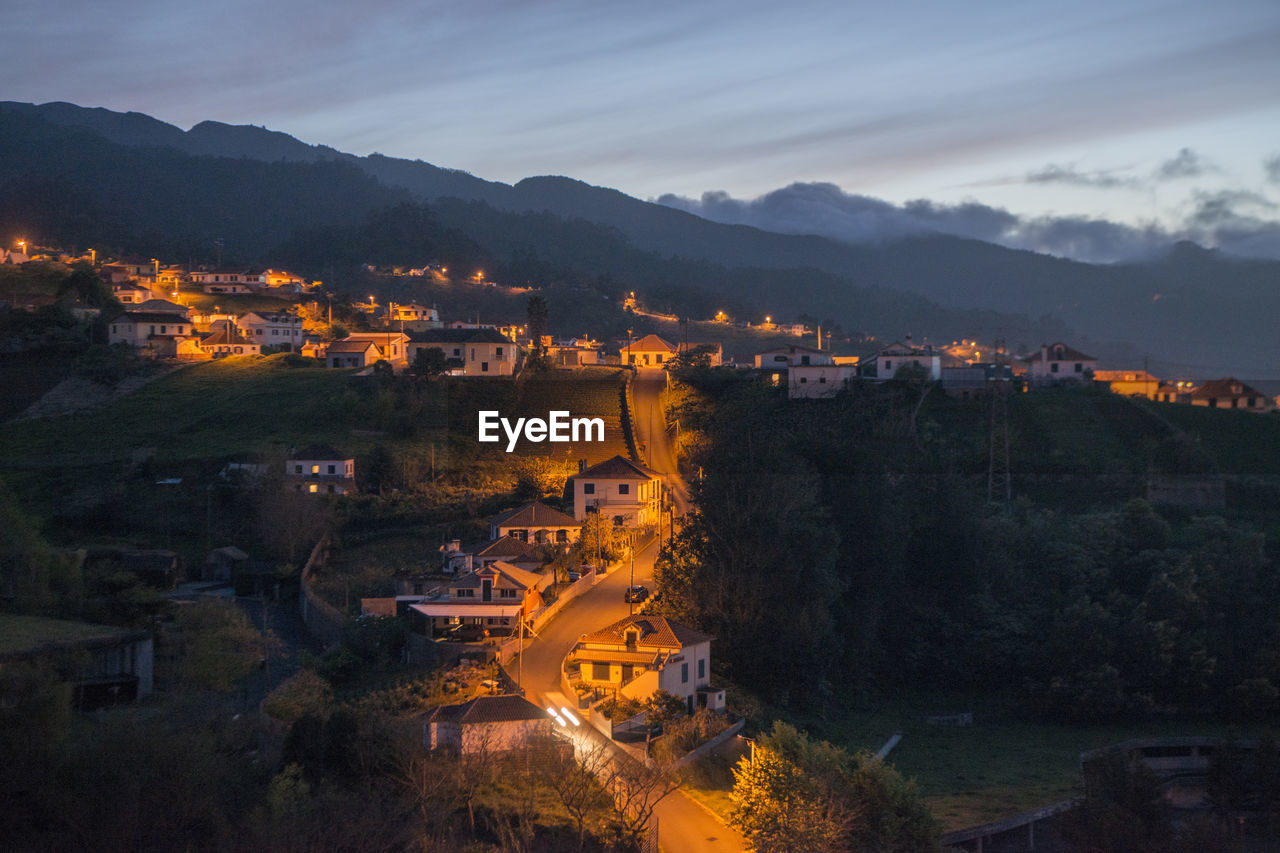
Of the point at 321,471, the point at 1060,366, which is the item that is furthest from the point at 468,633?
the point at 1060,366

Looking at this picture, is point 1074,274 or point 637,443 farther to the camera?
point 1074,274

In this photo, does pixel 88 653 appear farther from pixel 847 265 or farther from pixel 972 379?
pixel 847 265

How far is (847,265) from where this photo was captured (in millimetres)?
137375

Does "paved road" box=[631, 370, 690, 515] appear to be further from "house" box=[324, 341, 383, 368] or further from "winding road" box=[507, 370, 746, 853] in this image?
"house" box=[324, 341, 383, 368]

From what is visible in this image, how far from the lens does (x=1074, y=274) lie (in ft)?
317

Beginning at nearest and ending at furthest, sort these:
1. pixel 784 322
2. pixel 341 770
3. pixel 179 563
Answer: pixel 341 770 → pixel 179 563 → pixel 784 322

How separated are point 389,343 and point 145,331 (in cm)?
1067

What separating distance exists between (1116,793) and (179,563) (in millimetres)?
21634

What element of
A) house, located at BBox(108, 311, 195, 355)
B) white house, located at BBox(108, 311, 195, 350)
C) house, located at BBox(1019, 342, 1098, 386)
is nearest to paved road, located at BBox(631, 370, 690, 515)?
house, located at BBox(1019, 342, 1098, 386)

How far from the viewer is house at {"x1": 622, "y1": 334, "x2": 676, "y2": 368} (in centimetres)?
4803

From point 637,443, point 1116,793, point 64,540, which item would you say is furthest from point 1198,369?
point 64,540

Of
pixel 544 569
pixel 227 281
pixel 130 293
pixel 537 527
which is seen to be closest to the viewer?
pixel 544 569

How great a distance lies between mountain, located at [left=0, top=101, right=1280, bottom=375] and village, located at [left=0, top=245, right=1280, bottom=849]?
72.9ft

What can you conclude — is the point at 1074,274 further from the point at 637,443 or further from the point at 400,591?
the point at 400,591
